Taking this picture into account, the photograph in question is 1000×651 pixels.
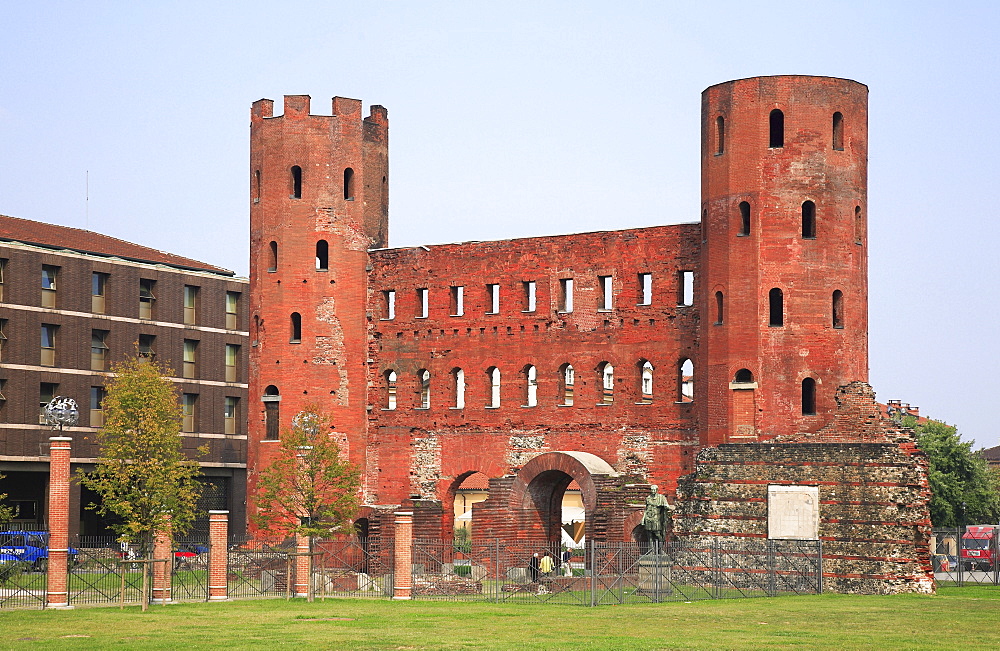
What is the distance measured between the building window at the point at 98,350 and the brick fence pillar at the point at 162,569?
3000cm

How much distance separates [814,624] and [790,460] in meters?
13.0

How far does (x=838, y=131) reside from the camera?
45.9 meters

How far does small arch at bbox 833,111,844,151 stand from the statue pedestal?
545 inches

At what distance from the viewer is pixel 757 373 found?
44594 mm

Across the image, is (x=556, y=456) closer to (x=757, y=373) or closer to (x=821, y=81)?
(x=757, y=373)

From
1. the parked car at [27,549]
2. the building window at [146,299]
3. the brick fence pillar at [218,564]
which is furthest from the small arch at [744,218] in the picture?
the building window at [146,299]

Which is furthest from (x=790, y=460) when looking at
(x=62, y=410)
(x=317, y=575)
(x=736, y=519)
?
(x=62, y=410)

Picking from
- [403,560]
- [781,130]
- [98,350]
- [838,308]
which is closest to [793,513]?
[838,308]

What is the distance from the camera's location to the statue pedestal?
38.6 metres

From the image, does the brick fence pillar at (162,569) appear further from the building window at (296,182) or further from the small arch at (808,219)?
the small arch at (808,219)

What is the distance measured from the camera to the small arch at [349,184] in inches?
2090

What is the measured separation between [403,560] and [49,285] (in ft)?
102

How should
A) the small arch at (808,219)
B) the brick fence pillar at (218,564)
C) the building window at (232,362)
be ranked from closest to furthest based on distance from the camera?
1. the brick fence pillar at (218,564)
2. the small arch at (808,219)
3. the building window at (232,362)

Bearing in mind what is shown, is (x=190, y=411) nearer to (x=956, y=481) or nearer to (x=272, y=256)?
(x=272, y=256)
